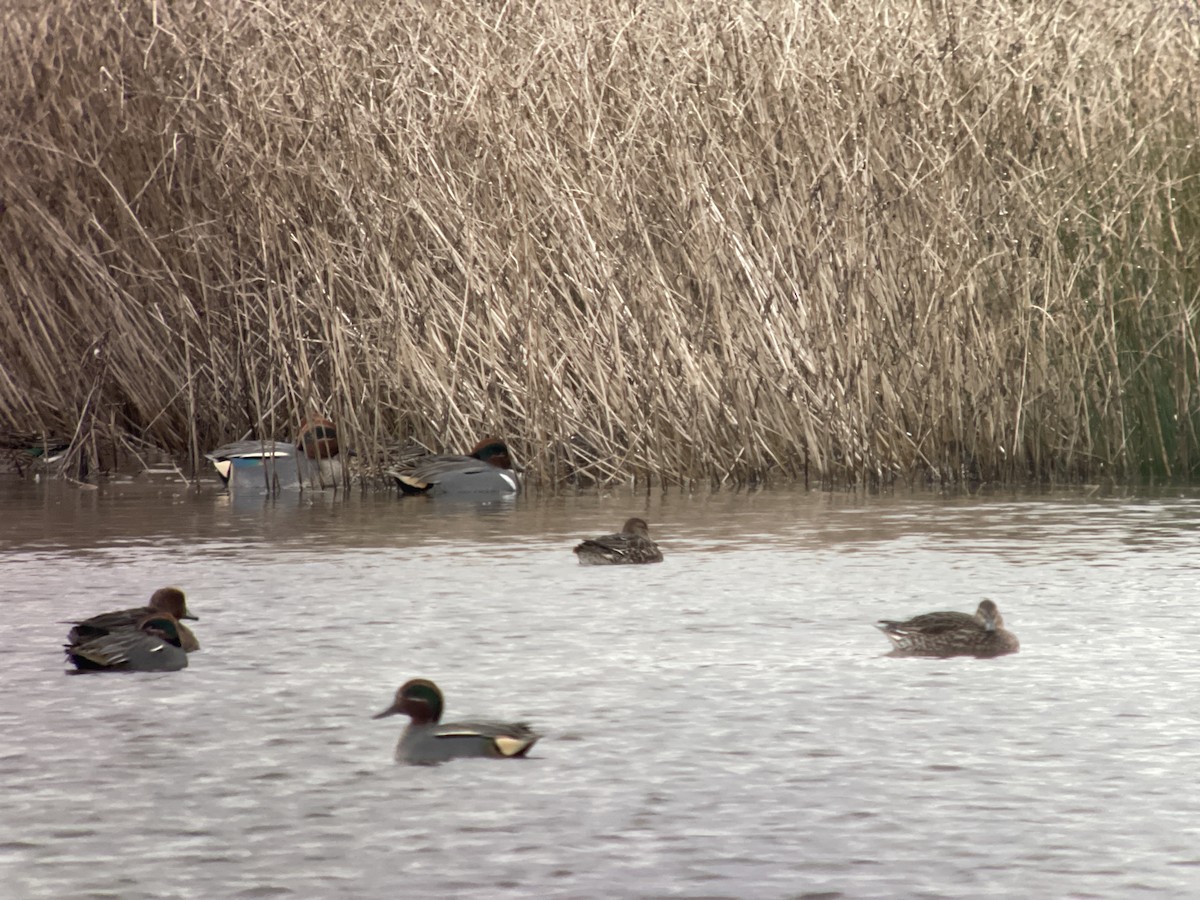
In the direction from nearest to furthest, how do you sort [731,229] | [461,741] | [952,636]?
[461,741] → [952,636] → [731,229]

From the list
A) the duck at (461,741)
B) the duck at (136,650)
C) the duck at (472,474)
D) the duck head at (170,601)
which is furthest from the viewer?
the duck at (472,474)

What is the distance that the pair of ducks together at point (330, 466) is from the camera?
1227 centimetres

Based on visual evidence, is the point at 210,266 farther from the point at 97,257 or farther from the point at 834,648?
the point at 834,648

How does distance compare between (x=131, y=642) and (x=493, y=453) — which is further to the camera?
(x=493, y=453)

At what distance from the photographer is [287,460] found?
1295 centimetres

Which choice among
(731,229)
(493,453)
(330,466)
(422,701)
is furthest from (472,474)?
(422,701)

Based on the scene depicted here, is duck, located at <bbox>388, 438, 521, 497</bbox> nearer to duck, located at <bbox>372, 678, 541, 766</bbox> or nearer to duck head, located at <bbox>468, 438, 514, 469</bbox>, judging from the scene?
duck head, located at <bbox>468, 438, 514, 469</bbox>

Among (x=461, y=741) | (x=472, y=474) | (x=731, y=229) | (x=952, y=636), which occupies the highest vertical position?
(x=731, y=229)

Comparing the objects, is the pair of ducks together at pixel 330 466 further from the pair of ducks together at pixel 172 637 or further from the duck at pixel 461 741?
the duck at pixel 461 741

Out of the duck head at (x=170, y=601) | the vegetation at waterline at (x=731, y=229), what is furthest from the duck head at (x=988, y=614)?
the vegetation at waterline at (x=731, y=229)

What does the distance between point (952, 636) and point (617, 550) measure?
7.63 ft

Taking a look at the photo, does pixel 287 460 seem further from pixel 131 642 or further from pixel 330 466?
pixel 131 642

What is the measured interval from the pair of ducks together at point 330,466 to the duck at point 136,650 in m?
5.33

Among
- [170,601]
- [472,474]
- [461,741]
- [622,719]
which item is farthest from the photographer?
[472,474]
